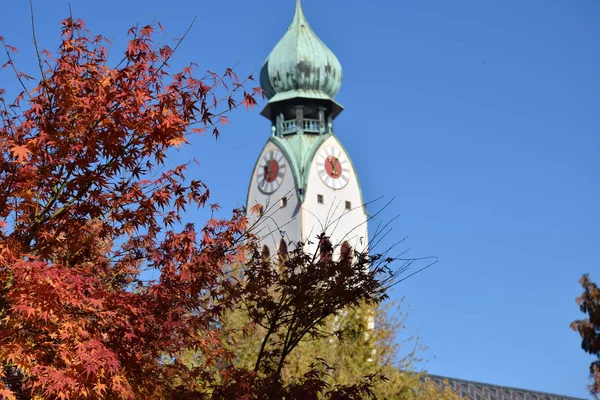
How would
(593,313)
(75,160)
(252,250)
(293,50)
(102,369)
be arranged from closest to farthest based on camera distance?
(102,369) → (75,160) → (252,250) → (593,313) → (293,50)

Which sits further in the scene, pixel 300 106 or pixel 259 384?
pixel 300 106

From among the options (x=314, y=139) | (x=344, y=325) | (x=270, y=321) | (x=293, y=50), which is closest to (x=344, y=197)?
(x=314, y=139)

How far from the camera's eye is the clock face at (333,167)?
59.5 m

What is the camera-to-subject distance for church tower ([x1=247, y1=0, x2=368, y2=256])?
192 feet

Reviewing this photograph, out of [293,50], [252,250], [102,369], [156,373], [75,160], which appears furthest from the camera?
[293,50]

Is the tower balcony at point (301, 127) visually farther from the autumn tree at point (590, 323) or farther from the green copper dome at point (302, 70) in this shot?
the autumn tree at point (590, 323)

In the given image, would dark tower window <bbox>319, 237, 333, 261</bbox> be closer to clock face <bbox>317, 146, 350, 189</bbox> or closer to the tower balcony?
clock face <bbox>317, 146, 350, 189</bbox>

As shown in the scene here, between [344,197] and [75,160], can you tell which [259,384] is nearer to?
[75,160]

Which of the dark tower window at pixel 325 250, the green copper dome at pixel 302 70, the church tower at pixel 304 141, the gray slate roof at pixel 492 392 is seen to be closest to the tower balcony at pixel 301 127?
the church tower at pixel 304 141

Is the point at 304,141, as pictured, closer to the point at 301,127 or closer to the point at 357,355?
the point at 301,127

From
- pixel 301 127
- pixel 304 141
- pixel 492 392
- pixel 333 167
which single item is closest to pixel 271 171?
pixel 304 141

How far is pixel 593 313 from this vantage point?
106 feet

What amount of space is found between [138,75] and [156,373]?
9.79ft

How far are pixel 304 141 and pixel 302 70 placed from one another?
4.01 m
